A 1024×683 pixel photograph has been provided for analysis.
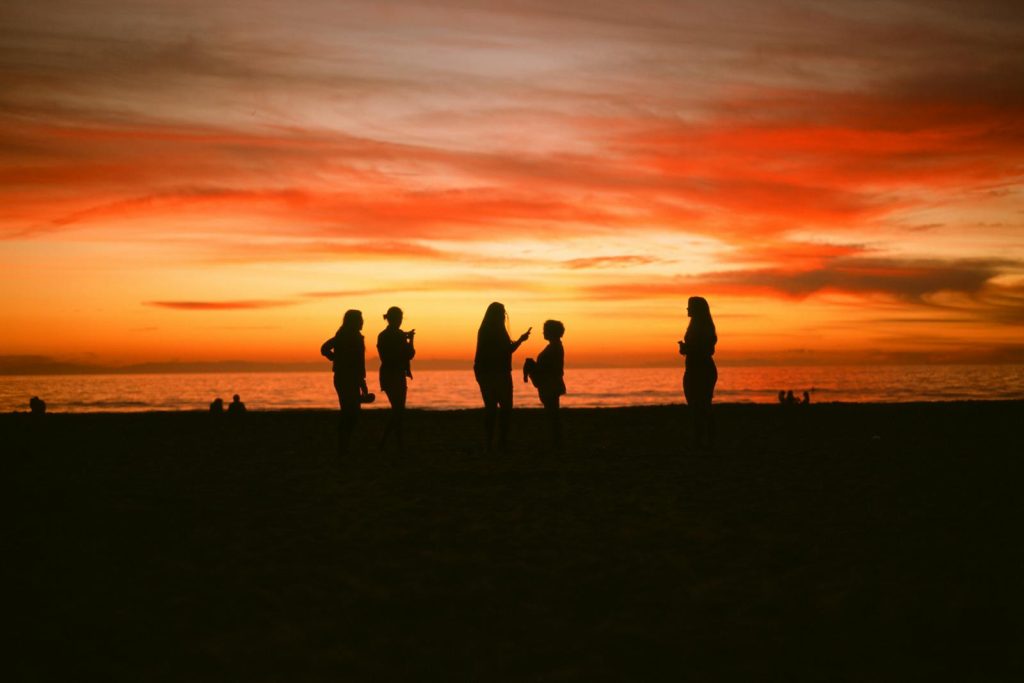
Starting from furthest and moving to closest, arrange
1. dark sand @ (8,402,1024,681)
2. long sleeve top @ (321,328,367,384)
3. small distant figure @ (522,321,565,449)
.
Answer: small distant figure @ (522,321,565,449) < long sleeve top @ (321,328,367,384) < dark sand @ (8,402,1024,681)

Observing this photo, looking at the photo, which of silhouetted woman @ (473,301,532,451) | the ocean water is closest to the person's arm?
silhouetted woman @ (473,301,532,451)

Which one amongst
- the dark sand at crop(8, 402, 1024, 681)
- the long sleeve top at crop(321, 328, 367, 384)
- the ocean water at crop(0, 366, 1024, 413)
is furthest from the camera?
the ocean water at crop(0, 366, 1024, 413)

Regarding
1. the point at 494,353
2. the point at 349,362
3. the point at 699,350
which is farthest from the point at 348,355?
the point at 699,350

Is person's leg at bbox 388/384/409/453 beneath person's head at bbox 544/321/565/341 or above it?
beneath

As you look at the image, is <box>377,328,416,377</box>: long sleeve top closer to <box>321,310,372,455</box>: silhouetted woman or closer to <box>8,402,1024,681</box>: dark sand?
<box>321,310,372,455</box>: silhouetted woman

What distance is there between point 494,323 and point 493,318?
8cm

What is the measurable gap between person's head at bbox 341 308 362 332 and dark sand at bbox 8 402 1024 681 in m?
2.06

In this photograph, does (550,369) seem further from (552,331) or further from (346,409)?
(346,409)

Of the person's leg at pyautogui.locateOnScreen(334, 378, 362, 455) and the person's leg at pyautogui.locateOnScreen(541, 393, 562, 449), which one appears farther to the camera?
the person's leg at pyautogui.locateOnScreen(541, 393, 562, 449)

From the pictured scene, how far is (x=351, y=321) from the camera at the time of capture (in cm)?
1297

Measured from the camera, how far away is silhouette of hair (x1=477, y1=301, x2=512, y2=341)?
1313cm

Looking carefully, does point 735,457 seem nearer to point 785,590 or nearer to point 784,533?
point 784,533

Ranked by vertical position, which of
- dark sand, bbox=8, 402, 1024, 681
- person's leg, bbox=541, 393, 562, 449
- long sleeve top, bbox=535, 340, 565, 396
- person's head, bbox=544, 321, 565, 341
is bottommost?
dark sand, bbox=8, 402, 1024, 681

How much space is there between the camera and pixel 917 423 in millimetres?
20609
